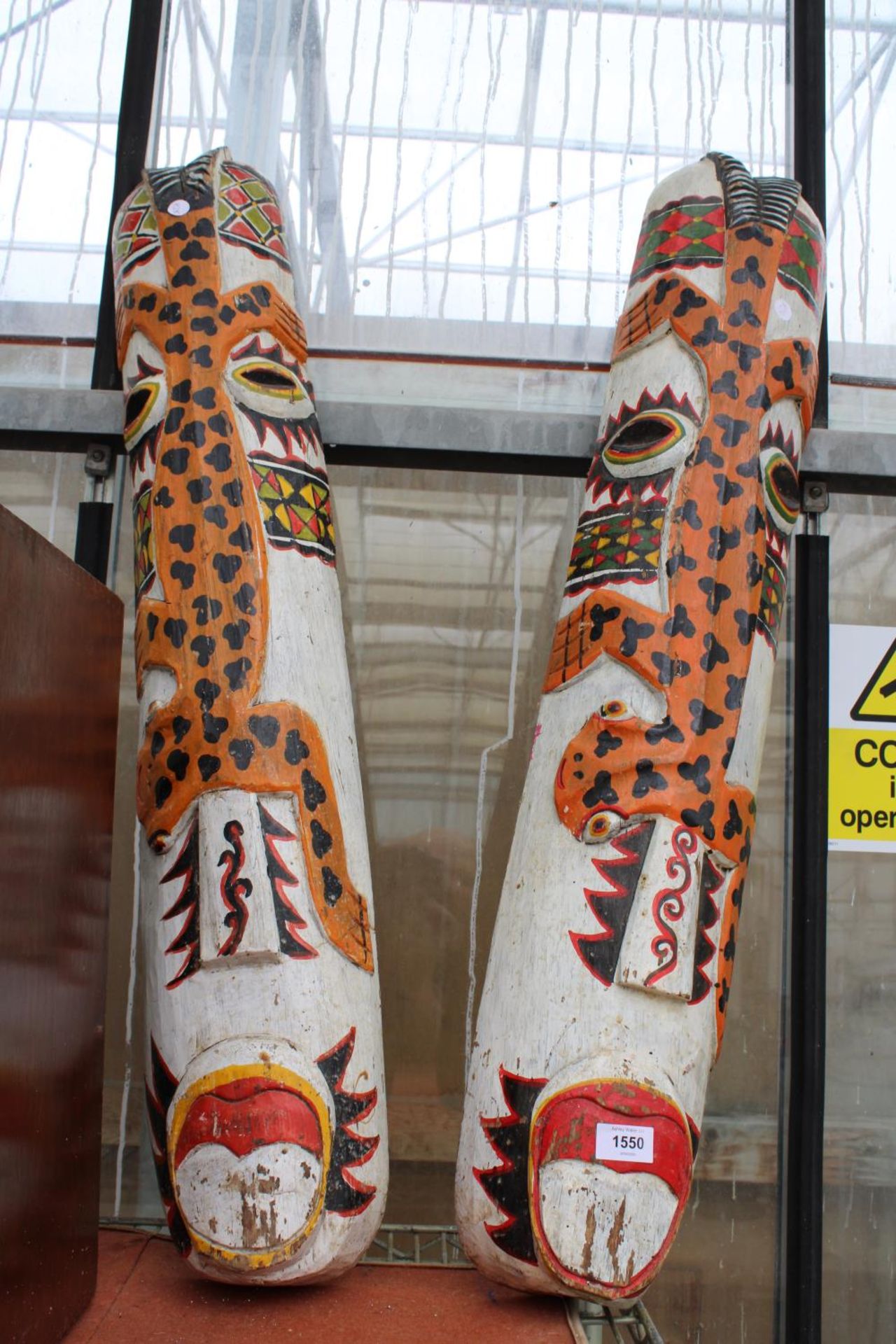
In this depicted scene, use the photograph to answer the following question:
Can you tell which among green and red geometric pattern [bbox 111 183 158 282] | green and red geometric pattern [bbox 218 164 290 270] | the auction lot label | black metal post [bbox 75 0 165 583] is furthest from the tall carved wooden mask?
black metal post [bbox 75 0 165 583]

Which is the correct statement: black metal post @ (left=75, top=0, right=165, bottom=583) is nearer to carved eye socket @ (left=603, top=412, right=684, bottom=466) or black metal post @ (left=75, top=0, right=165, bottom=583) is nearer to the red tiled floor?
carved eye socket @ (left=603, top=412, right=684, bottom=466)

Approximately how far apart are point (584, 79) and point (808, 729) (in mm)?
1577

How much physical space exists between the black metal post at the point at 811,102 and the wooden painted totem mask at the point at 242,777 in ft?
4.09

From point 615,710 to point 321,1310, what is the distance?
0.99 m

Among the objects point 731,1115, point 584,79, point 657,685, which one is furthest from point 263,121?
point 731,1115

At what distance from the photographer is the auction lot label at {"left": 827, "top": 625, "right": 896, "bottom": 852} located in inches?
96.2

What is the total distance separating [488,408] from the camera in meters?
2.56

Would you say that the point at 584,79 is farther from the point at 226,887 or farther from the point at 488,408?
the point at 226,887

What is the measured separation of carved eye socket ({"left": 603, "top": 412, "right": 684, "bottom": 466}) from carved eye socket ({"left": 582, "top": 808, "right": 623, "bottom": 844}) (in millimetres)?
618

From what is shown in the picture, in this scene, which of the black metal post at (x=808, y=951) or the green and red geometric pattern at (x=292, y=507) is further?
the black metal post at (x=808, y=951)

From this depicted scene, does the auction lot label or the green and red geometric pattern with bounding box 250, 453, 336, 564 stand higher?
the green and red geometric pattern with bounding box 250, 453, 336, 564

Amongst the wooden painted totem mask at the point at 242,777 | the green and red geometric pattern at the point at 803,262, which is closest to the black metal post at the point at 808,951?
the green and red geometric pattern at the point at 803,262

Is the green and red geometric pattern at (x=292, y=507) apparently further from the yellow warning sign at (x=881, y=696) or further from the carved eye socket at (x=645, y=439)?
the yellow warning sign at (x=881, y=696)

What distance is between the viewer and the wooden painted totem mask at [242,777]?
1.68 meters
